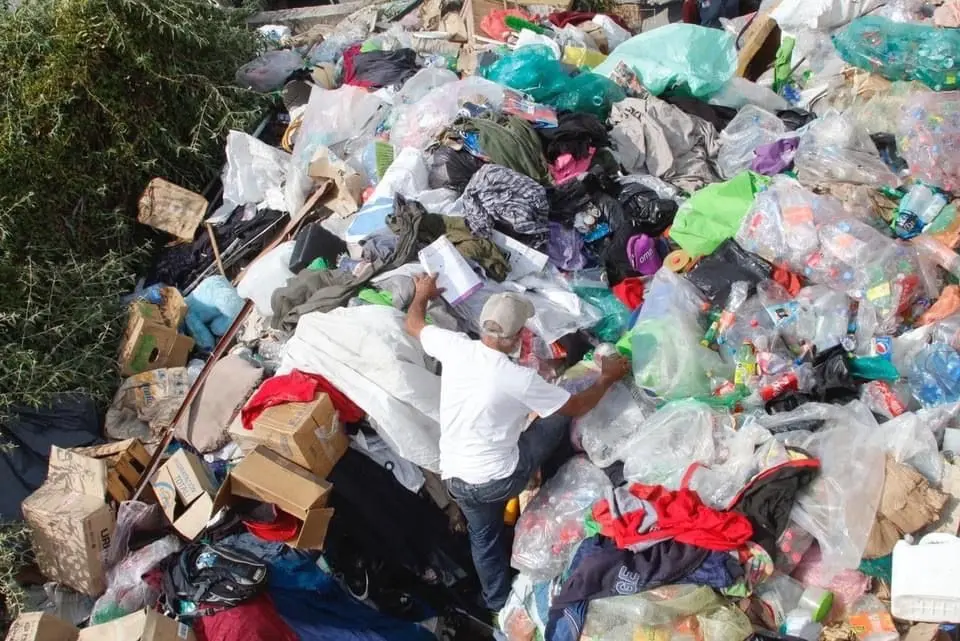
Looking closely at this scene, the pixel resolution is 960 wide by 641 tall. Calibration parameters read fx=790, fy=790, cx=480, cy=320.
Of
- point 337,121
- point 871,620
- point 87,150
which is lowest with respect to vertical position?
point 871,620

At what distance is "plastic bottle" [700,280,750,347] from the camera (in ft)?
12.7

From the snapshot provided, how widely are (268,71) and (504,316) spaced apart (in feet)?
13.1

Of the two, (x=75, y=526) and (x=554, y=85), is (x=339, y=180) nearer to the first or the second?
(x=554, y=85)

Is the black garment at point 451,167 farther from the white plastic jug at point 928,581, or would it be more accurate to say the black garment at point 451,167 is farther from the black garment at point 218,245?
the white plastic jug at point 928,581

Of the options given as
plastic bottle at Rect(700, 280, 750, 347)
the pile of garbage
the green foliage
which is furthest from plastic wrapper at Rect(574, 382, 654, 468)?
the green foliage

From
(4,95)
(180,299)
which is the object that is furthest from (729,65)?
(4,95)

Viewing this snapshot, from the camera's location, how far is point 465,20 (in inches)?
252

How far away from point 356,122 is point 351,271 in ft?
5.32

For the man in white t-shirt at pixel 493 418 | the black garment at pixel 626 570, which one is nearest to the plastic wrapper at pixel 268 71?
the man in white t-shirt at pixel 493 418

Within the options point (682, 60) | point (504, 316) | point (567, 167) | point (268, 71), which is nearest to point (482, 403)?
point (504, 316)

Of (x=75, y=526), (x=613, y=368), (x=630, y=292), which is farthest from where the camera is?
(x=630, y=292)

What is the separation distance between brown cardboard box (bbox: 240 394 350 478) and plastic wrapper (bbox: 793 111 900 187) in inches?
113

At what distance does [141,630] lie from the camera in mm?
3020

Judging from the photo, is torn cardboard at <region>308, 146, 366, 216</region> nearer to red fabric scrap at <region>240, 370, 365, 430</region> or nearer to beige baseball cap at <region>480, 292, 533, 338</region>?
red fabric scrap at <region>240, 370, 365, 430</region>
